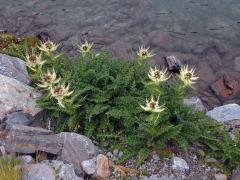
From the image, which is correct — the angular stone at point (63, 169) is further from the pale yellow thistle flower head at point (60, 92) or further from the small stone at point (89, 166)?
the pale yellow thistle flower head at point (60, 92)

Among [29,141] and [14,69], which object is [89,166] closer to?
[29,141]

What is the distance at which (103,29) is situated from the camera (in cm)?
1245

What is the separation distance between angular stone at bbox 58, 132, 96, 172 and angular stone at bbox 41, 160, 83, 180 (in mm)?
141

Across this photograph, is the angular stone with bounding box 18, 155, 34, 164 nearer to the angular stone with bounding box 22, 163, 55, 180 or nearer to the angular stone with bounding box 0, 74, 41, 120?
the angular stone with bounding box 22, 163, 55, 180

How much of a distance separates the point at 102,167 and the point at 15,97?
6.36 ft

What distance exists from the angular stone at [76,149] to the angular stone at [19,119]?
0.73m

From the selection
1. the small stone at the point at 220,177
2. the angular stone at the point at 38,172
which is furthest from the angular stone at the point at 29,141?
the small stone at the point at 220,177

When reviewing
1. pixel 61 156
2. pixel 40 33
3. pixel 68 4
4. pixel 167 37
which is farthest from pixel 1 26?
pixel 61 156

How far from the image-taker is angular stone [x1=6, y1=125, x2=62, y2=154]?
647cm

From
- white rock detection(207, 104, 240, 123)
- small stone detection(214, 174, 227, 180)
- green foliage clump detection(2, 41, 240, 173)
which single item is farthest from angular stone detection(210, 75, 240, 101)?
small stone detection(214, 174, 227, 180)

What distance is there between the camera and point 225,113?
29.7 ft

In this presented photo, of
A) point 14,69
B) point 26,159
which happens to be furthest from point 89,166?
point 14,69

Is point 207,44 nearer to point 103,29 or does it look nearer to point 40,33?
point 103,29

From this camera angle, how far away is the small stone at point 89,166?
6.41 m
